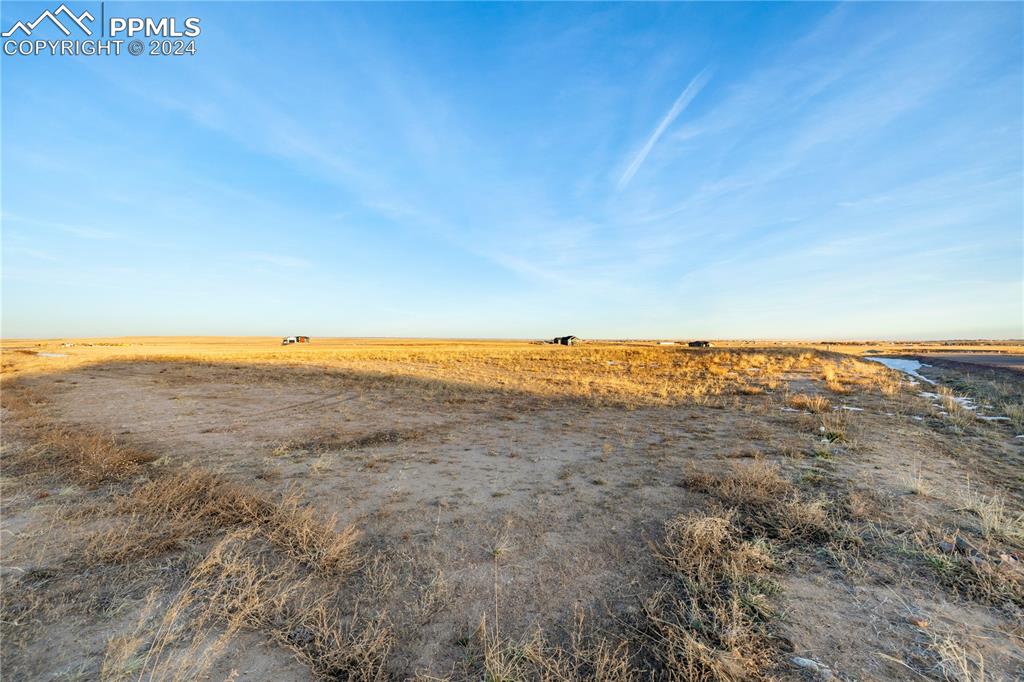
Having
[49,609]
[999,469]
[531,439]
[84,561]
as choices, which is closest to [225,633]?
[49,609]

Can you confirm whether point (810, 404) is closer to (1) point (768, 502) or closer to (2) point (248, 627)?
(1) point (768, 502)

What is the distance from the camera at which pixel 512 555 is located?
17.4ft

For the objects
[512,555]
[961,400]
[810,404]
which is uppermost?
[810,404]

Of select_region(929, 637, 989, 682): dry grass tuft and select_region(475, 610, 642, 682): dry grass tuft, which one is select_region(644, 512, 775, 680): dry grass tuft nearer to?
select_region(475, 610, 642, 682): dry grass tuft

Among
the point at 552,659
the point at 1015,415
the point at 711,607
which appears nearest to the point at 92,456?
the point at 552,659

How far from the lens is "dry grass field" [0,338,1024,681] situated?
351 centimetres

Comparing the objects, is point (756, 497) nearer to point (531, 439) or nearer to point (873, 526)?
point (873, 526)

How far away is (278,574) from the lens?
15.4 ft

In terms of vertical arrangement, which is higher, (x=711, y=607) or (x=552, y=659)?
(x=711, y=607)

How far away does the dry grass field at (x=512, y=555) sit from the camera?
351cm

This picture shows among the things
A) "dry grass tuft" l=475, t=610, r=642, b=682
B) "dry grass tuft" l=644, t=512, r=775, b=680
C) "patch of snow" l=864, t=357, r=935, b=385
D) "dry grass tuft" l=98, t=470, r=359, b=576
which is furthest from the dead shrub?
"patch of snow" l=864, t=357, r=935, b=385

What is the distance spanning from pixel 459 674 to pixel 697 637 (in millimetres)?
2112

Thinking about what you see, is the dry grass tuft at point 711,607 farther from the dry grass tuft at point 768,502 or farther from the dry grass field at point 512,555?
the dry grass tuft at point 768,502

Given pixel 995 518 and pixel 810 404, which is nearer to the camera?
pixel 995 518
